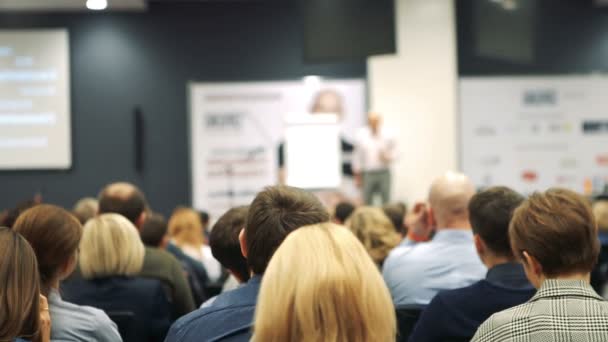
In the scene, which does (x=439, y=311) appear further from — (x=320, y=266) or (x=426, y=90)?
(x=426, y=90)

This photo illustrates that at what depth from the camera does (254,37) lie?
11.0 meters

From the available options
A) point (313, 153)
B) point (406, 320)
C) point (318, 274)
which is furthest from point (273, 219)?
point (313, 153)

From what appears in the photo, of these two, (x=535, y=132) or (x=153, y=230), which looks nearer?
(x=153, y=230)

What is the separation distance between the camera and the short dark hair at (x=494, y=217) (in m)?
2.67

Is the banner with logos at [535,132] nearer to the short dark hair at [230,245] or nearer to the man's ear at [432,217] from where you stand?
the man's ear at [432,217]

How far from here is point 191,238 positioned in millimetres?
5707

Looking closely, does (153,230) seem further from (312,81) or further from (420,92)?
(312,81)

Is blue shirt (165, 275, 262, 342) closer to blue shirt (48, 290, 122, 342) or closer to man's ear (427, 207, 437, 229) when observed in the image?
blue shirt (48, 290, 122, 342)

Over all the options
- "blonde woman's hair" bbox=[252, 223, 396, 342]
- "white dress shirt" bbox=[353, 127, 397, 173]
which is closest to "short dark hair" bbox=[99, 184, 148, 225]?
"blonde woman's hair" bbox=[252, 223, 396, 342]

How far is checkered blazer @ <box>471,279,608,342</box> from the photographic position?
176cm

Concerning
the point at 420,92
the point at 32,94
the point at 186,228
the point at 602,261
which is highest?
the point at 32,94

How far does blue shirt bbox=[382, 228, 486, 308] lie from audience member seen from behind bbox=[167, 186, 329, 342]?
1.26 m

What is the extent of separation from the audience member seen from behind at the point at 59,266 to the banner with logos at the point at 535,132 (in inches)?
336

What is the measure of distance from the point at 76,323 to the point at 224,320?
72 cm
